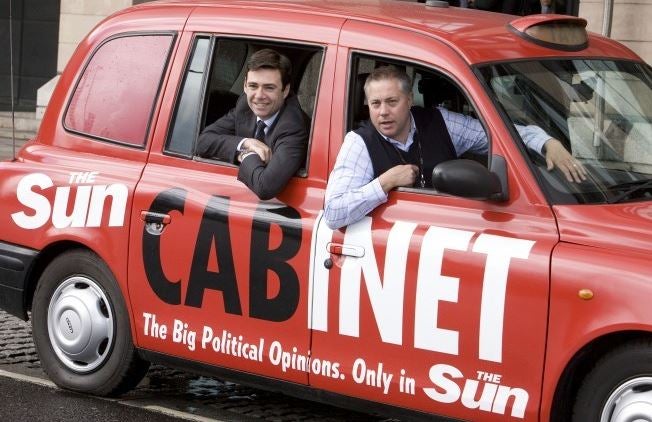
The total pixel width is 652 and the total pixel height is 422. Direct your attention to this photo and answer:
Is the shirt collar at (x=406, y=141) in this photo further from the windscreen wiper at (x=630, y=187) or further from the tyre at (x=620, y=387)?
the tyre at (x=620, y=387)

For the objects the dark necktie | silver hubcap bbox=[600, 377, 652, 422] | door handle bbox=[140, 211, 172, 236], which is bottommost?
silver hubcap bbox=[600, 377, 652, 422]

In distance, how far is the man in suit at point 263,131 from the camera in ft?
21.4

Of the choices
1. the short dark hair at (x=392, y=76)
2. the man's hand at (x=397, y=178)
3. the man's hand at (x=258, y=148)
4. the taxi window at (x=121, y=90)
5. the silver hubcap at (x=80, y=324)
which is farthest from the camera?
the silver hubcap at (x=80, y=324)

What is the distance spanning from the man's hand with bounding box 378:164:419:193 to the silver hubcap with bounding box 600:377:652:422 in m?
1.20

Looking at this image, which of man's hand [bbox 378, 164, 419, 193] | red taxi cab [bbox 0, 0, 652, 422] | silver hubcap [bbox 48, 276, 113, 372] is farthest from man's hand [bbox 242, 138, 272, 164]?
silver hubcap [bbox 48, 276, 113, 372]

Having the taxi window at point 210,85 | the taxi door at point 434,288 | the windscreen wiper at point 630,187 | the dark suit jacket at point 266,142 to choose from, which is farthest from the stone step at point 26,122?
the windscreen wiper at point 630,187

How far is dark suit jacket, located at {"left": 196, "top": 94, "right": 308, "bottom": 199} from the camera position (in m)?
6.50

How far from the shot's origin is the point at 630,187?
6070 millimetres

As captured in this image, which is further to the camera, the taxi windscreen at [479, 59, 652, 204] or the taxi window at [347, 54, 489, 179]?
the taxi window at [347, 54, 489, 179]

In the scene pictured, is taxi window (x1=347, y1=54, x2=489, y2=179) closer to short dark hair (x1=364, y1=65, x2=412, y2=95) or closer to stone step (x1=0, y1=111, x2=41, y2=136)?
short dark hair (x1=364, y1=65, x2=412, y2=95)

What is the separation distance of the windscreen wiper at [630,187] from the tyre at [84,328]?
238cm

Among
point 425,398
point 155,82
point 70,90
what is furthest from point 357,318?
point 70,90

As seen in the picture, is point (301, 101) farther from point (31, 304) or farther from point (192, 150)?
point (31, 304)

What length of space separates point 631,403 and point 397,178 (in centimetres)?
131
